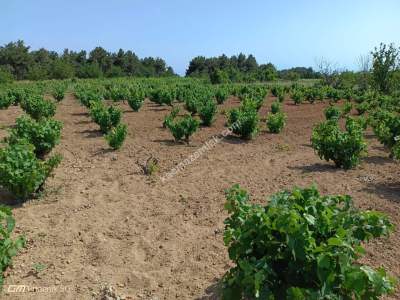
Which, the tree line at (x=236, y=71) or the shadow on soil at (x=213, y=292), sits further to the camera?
the tree line at (x=236, y=71)

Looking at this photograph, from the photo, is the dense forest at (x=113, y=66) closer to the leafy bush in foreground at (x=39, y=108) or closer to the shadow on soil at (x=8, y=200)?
the leafy bush in foreground at (x=39, y=108)

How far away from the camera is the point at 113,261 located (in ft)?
14.3

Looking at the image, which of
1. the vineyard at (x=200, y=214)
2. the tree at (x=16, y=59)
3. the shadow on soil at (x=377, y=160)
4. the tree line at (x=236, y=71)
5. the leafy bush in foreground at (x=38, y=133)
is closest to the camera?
the vineyard at (x=200, y=214)

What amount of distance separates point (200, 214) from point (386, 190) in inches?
117

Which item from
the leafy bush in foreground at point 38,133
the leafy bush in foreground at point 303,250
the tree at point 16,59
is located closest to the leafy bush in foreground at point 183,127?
the leafy bush in foreground at point 38,133

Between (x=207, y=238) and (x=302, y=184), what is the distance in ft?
8.16

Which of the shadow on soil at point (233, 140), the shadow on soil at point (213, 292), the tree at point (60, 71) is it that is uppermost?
the tree at point (60, 71)

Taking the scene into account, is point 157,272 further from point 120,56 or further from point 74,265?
point 120,56

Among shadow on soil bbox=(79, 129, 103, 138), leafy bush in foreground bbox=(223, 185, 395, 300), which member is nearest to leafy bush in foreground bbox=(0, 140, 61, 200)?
leafy bush in foreground bbox=(223, 185, 395, 300)

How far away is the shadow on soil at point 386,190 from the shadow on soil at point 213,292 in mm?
3333

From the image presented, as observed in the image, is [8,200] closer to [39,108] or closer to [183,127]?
[183,127]

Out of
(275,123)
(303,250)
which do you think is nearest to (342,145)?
(275,123)

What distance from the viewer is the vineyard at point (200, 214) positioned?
2807 mm

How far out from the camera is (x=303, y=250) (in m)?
2.66
